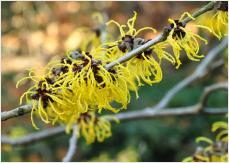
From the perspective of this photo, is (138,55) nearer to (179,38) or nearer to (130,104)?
(179,38)

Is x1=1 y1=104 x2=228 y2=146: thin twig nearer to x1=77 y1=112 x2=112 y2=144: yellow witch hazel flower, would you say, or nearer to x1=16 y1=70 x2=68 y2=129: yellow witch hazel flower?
x1=77 y1=112 x2=112 y2=144: yellow witch hazel flower

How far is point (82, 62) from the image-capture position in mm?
1295

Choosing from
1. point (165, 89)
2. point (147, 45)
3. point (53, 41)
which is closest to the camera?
point (147, 45)

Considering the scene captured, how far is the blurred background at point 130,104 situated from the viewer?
507 cm

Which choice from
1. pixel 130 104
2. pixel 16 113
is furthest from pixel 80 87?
pixel 130 104

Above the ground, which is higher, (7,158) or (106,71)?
(106,71)

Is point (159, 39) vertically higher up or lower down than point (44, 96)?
higher up

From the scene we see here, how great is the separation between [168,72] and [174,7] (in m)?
1.36

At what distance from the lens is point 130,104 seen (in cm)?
510

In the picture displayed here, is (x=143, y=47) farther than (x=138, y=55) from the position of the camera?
No

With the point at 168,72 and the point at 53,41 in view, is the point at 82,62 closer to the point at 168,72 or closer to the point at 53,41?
the point at 168,72

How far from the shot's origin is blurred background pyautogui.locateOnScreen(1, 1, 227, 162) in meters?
5.07

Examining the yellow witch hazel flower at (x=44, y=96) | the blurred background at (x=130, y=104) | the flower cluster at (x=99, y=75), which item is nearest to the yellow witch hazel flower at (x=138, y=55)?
the flower cluster at (x=99, y=75)

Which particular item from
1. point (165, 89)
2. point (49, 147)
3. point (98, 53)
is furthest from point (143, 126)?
point (98, 53)
